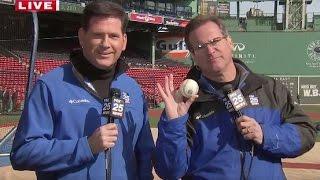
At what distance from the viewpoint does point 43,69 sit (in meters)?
26.0

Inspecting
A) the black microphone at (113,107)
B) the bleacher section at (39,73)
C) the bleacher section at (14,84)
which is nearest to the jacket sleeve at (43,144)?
the black microphone at (113,107)

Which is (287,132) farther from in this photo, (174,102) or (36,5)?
(36,5)

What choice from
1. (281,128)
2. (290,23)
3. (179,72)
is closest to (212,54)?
(281,128)

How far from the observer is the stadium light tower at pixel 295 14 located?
46.1 metres

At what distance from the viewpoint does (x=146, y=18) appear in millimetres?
33844

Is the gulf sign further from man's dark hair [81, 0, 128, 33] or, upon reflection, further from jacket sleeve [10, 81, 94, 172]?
jacket sleeve [10, 81, 94, 172]

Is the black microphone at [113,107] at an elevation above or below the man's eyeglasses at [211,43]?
below

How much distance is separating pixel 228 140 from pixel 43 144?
949 millimetres

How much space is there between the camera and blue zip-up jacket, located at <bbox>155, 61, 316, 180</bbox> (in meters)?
2.86

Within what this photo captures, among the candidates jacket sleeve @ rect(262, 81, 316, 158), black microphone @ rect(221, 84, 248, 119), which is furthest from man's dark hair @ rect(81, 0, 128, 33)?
jacket sleeve @ rect(262, 81, 316, 158)

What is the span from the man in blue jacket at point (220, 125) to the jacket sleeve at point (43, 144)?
44 centimetres

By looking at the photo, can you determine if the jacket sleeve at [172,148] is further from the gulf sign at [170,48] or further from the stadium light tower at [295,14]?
the stadium light tower at [295,14]

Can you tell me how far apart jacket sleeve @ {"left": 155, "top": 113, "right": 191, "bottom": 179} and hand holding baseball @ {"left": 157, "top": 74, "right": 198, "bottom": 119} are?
0.03m

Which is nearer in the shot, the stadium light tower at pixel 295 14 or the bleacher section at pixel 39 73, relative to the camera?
the bleacher section at pixel 39 73
